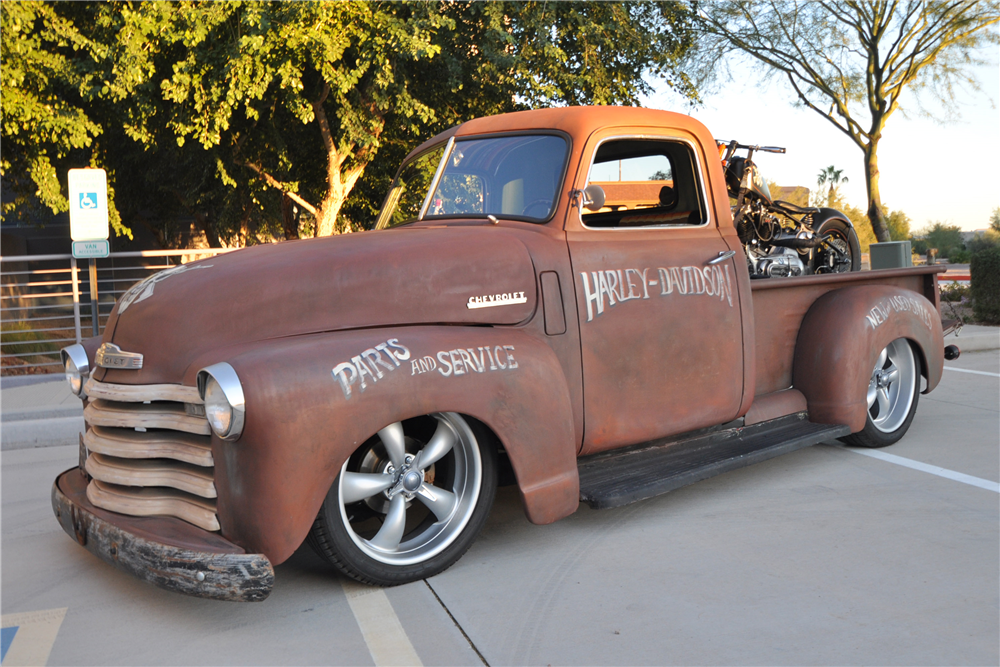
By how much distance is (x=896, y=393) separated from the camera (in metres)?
5.63

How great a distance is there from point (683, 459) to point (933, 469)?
1798 millimetres

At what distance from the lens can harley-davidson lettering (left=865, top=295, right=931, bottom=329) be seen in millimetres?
5117

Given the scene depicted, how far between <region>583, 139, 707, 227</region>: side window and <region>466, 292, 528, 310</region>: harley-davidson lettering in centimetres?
87

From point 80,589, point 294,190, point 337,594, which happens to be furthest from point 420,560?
point 294,190

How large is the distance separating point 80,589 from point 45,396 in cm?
577

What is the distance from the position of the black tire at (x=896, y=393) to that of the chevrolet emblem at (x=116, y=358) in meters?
4.31

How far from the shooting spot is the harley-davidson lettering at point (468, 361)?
3248 millimetres

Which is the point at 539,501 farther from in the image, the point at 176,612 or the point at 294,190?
the point at 294,190

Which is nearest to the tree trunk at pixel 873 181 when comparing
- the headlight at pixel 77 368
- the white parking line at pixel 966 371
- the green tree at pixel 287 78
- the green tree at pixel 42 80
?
the green tree at pixel 287 78

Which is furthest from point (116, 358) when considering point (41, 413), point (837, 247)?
point (837, 247)

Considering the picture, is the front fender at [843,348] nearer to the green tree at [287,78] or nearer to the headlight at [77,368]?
the headlight at [77,368]

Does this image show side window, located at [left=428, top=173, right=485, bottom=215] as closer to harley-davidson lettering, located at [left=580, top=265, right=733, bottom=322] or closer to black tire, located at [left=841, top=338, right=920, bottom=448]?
harley-davidson lettering, located at [left=580, top=265, right=733, bottom=322]

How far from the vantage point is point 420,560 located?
345cm

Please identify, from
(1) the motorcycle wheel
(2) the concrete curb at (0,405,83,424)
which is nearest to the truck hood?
A: (1) the motorcycle wheel
